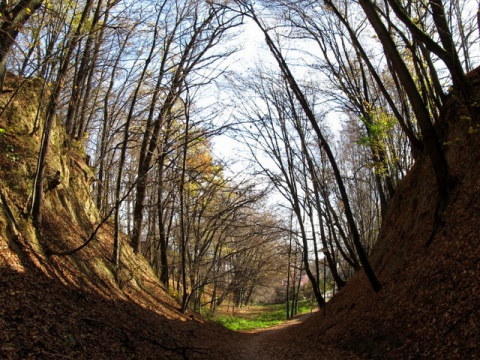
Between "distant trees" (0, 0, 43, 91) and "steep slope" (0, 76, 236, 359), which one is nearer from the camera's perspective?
"steep slope" (0, 76, 236, 359)

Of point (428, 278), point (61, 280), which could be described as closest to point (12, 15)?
point (61, 280)

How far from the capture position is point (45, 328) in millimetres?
5168

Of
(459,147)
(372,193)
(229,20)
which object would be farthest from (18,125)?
(372,193)

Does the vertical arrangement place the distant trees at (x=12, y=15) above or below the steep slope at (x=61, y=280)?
above

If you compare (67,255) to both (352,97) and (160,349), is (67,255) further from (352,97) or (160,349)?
(352,97)

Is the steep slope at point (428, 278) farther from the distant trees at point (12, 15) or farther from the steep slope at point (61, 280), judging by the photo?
the distant trees at point (12, 15)

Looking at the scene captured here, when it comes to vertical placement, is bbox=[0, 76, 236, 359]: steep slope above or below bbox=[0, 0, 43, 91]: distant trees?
below

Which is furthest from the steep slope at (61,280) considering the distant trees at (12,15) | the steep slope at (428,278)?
the steep slope at (428,278)

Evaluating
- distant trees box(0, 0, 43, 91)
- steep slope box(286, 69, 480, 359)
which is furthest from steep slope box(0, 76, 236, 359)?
steep slope box(286, 69, 480, 359)

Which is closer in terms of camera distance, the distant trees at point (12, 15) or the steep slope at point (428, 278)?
the steep slope at point (428, 278)

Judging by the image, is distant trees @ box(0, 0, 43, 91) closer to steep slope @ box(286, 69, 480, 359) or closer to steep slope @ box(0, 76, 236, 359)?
steep slope @ box(0, 76, 236, 359)

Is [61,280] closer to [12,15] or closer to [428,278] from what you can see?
[12,15]

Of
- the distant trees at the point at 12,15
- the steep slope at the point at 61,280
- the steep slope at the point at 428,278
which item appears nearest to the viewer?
the steep slope at the point at 61,280

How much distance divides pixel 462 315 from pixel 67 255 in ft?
24.9
